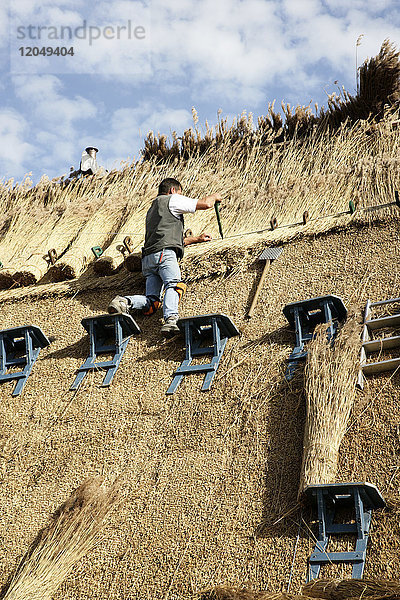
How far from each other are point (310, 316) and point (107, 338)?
4.56ft

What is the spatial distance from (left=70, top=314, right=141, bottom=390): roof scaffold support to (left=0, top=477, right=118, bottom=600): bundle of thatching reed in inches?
37.1

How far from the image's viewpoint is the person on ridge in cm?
502

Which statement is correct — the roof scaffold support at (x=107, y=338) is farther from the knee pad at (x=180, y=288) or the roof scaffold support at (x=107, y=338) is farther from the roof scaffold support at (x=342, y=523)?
the roof scaffold support at (x=342, y=523)

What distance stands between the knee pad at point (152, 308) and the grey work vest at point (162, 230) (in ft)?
1.14

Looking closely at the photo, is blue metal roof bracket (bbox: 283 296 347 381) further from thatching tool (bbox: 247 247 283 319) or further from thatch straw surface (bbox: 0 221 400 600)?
thatching tool (bbox: 247 247 283 319)

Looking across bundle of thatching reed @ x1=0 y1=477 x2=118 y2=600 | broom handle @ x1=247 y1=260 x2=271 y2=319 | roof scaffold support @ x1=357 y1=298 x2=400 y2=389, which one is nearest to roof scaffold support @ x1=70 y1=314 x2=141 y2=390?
broom handle @ x1=247 y1=260 x2=271 y2=319

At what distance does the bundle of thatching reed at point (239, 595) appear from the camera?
2.93 m

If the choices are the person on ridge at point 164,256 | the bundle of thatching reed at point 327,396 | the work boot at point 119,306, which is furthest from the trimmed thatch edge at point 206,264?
the bundle of thatching reed at point 327,396

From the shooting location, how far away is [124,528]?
3775mm

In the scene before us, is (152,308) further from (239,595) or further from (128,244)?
(239,595)

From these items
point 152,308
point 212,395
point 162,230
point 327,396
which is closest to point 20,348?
point 152,308

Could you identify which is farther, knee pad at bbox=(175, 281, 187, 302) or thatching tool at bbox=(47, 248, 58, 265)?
thatching tool at bbox=(47, 248, 58, 265)

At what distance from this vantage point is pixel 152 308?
17.0ft

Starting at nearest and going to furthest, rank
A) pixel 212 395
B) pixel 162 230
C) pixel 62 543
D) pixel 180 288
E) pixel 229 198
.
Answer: pixel 62 543 < pixel 212 395 < pixel 180 288 < pixel 162 230 < pixel 229 198
